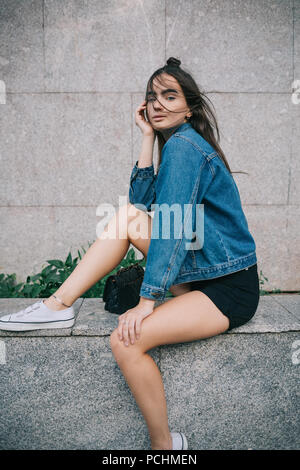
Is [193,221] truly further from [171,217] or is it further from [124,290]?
[124,290]

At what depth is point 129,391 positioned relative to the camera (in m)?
1.99

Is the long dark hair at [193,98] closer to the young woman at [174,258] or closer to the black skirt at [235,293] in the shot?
the young woman at [174,258]

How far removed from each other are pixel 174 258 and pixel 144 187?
0.67 metres

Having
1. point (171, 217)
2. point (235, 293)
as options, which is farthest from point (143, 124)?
point (235, 293)

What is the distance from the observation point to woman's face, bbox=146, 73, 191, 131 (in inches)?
76.7

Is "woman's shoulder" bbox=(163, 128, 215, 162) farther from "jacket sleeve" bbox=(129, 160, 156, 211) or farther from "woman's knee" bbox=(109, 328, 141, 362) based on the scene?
"woman's knee" bbox=(109, 328, 141, 362)

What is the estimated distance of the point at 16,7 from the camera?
141 inches

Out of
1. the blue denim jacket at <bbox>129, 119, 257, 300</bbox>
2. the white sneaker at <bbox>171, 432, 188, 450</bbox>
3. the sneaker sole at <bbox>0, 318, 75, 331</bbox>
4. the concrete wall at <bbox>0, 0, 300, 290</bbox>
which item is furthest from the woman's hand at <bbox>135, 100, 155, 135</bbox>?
the white sneaker at <bbox>171, 432, 188, 450</bbox>

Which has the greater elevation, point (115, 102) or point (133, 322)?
point (115, 102)

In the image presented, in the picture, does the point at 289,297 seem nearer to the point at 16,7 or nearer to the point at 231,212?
the point at 231,212

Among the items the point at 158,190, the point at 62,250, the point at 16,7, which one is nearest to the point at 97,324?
the point at 158,190

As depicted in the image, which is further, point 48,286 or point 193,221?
point 48,286


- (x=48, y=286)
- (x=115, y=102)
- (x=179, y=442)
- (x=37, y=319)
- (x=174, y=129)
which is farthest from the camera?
(x=115, y=102)

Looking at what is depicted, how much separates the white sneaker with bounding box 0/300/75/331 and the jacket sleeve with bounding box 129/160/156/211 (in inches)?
31.7
